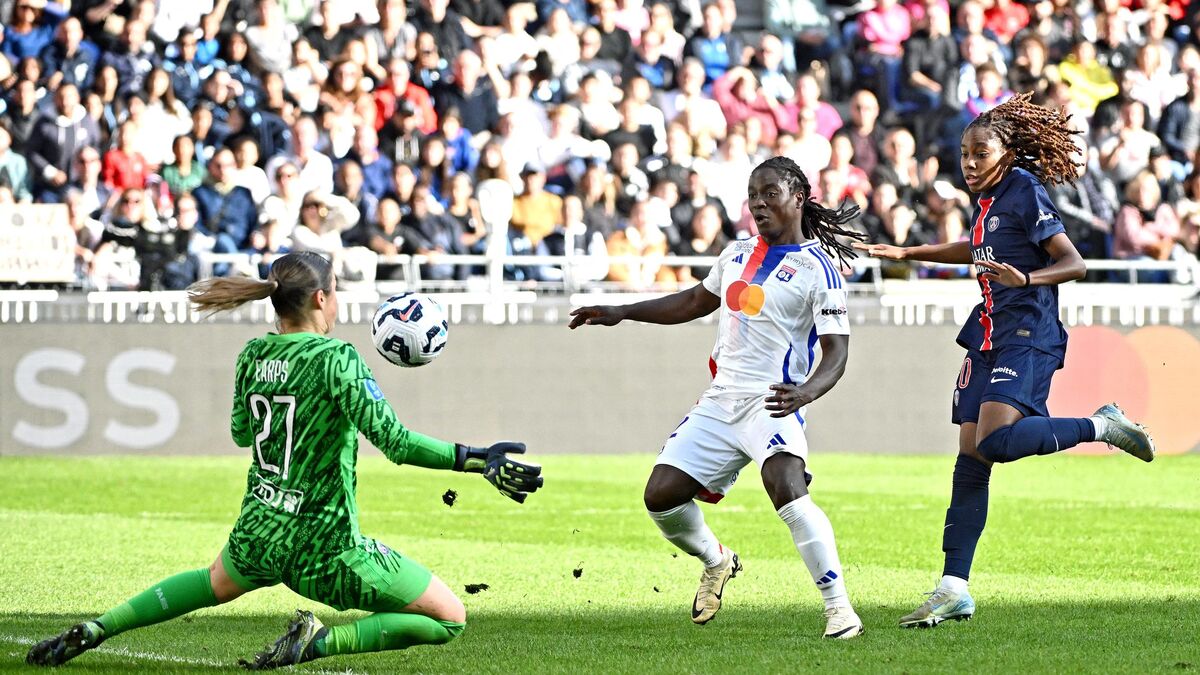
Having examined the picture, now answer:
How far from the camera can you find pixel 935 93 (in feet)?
65.2

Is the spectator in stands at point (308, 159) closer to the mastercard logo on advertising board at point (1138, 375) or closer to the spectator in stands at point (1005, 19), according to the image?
the mastercard logo on advertising board at point (1138, 375)

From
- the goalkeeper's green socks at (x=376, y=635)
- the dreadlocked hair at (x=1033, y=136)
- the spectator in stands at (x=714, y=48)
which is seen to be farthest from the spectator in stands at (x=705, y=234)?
the goalkeeper's green socks at (x=376, y=635)

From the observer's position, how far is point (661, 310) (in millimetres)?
7434

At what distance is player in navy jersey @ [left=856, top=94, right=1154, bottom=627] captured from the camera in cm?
688

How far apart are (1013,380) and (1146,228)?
1201 centimetres

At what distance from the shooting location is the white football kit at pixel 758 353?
22.1 ft

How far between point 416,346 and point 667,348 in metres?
11.1

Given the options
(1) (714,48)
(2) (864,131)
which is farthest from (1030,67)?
(1) (714,48)

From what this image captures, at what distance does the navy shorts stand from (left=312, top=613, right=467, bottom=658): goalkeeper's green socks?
8.49 ft

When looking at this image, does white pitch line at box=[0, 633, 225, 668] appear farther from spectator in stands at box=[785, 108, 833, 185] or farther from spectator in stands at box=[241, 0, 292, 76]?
spectator in stands at box=[785, 108, 833, 185]

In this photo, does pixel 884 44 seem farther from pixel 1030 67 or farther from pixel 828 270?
pixel 828 270

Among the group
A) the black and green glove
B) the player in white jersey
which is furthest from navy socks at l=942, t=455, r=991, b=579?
the black and green glove

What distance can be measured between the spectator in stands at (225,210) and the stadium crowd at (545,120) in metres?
0.03

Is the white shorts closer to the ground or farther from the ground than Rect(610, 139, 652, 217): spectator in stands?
closer to the ground
